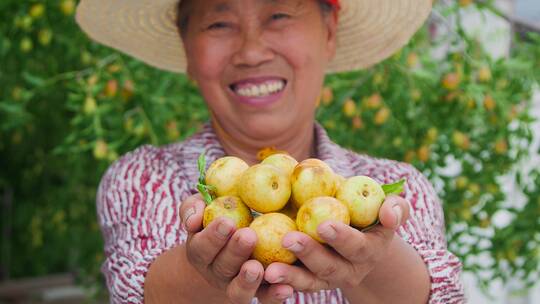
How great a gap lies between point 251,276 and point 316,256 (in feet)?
0.34

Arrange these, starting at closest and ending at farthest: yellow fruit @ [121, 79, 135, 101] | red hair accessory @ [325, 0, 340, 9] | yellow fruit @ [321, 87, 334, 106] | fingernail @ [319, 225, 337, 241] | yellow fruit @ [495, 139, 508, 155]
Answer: fingernail @ [319, 225, 337, 241] < red hair accessory @ [325, 0, 340, 9] < yellow fruit @ [121, 79, 135, 101] < yellow fruit @ [321, 87, 334, 106] < yellow fruit @ [495, 139, 508, 155]

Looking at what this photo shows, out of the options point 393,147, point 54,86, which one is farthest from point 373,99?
point 54,86

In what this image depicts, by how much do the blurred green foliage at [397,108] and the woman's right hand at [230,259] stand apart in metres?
1.48

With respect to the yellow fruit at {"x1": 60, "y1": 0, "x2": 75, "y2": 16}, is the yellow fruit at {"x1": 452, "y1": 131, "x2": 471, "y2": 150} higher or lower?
lower

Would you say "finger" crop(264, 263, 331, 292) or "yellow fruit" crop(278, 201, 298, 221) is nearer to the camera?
"finger" crop(264, 263, 331, 292)

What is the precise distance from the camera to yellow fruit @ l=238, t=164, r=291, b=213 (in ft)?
3.78

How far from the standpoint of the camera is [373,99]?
2902 millimetres

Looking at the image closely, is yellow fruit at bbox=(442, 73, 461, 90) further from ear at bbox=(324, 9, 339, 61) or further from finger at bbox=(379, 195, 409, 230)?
finger at bbox=(379, 195, 409, 230)

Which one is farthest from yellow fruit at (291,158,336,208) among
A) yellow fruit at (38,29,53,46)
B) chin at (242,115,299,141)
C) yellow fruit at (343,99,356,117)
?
yellow fruit at (38,29,53,46)

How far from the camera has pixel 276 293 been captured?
3.54 ft

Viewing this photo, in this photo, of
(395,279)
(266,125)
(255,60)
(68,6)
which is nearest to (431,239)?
(395,279)

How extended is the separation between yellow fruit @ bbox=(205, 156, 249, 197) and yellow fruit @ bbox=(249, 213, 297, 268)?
121mm

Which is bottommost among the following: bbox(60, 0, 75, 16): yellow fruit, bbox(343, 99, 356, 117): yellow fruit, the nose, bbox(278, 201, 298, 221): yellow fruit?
bbox(343, 99, 356, 117): yellow fruit

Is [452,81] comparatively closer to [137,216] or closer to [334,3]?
[334,3]
